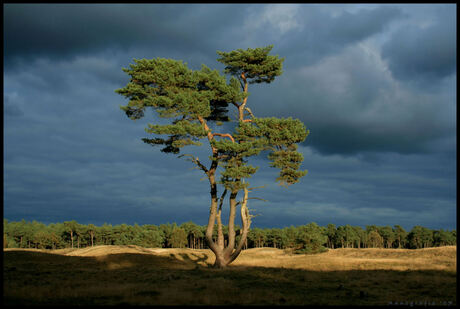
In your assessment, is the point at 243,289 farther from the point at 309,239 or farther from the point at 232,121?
the point at 309,239

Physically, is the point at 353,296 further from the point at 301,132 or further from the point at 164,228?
the point at 164,228

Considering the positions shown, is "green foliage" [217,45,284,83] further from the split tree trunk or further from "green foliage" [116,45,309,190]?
the split tree trunk

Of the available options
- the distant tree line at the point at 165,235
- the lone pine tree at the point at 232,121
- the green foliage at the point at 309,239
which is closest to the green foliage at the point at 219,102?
the lone pine tree at the point at 232,121

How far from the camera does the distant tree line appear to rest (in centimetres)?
11144

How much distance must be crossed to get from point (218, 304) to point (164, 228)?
120063 mm

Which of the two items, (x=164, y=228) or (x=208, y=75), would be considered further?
(x=164, y=228)

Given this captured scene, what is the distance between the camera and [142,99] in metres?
34.1

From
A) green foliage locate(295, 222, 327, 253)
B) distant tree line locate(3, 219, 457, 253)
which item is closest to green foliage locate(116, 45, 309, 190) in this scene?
green foliage locate(295, 222, 327, 253)

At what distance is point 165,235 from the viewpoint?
419 ft

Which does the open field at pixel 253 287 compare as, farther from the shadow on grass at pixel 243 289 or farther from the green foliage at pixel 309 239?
the green foliage at pixel 309 239

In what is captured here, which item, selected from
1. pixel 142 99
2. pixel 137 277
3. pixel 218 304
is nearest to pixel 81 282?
pixel 137 277

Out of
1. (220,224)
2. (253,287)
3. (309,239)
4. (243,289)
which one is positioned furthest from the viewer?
(309,239)

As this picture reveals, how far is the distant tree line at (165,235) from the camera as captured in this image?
366ft

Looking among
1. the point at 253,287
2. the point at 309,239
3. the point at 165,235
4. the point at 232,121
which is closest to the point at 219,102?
the point at 232,121
